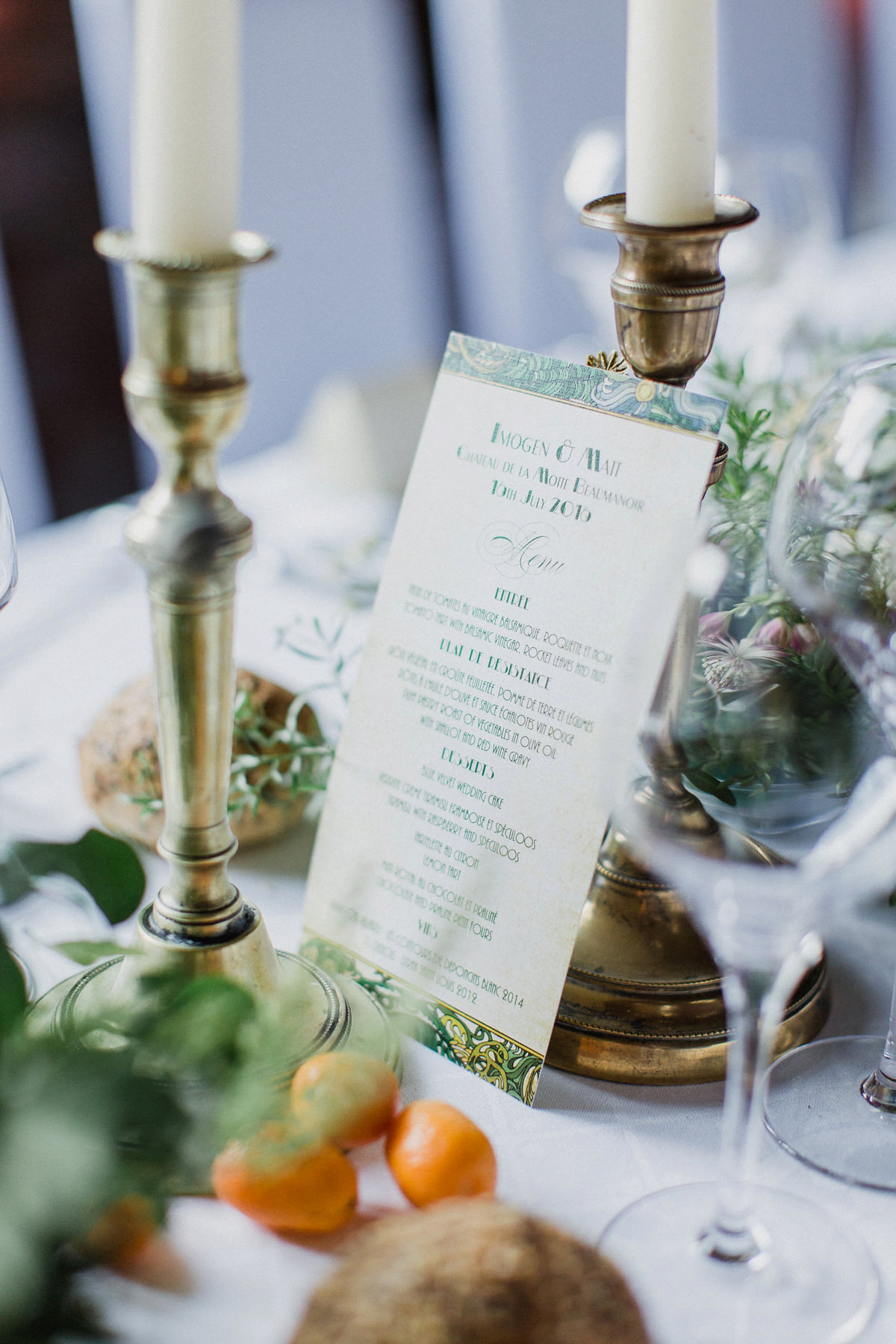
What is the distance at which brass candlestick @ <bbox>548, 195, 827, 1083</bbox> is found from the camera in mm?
489

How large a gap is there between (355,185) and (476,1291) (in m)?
2.57

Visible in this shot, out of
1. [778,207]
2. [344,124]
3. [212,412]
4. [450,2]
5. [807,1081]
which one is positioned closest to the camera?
[212,412]

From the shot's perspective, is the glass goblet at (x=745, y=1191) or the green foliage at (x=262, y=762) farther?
the green foliage at (x=262, y=762)

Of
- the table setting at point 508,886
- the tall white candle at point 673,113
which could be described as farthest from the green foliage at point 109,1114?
the tall white candle at point 673,113

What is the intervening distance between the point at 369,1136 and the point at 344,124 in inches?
96.7

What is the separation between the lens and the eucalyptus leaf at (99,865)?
0.55m

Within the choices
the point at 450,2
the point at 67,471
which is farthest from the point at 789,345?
the point at 450,2

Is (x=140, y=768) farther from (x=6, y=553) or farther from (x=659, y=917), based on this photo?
(x=659, y=917)

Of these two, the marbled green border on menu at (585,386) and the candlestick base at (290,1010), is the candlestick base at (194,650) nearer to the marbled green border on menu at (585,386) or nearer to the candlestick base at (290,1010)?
the candlestick base at (290,1010)

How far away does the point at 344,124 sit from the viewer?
2.59 m

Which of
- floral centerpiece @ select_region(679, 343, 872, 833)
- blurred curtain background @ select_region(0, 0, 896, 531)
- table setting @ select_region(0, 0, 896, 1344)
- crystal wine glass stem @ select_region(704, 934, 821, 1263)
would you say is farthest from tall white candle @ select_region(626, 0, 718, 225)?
blurred curtain background @ select_region(0, 0, 896, 531)

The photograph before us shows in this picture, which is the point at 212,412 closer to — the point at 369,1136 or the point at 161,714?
the point at 161,714

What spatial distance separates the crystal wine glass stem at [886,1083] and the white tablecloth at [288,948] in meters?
0.04

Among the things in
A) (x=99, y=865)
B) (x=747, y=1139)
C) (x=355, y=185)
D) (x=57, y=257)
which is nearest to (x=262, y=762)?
(x=99, y=865)
